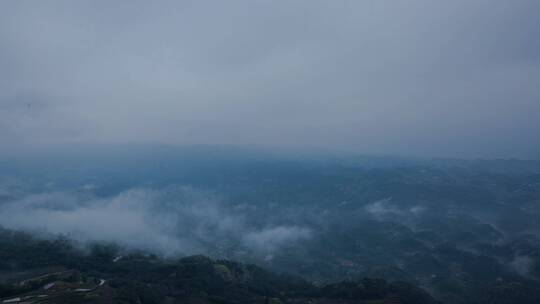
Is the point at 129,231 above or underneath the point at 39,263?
underneath

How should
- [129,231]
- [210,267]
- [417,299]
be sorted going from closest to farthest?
[417,299] → [210,267] → [129,231]

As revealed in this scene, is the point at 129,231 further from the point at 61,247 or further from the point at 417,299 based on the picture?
the point at 417,299

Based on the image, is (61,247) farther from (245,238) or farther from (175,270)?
(245,238)

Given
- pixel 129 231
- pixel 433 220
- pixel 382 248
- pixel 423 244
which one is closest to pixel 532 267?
pixel 423 244

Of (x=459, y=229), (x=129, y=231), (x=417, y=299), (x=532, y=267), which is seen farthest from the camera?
(x=129, y=231)

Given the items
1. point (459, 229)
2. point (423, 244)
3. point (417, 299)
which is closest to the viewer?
point (417, 299)

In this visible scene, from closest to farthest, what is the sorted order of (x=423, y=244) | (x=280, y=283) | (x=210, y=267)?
(x=210, y=267) < (x=280, y=283) < (x=423, y=244)

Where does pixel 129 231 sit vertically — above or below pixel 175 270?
below

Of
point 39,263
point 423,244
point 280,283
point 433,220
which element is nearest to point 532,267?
point 423,244

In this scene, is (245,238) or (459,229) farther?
(245,238)
